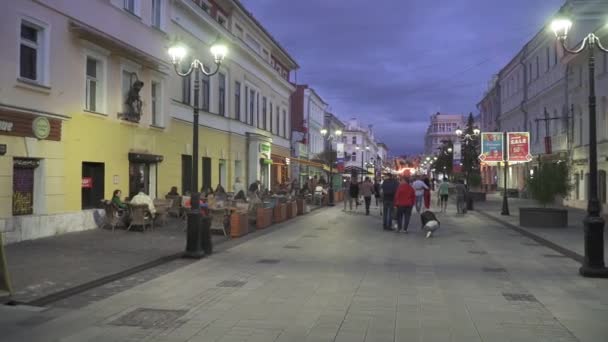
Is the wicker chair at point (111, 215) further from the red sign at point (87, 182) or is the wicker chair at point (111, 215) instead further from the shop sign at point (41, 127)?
the shop sign at point (41, 127)

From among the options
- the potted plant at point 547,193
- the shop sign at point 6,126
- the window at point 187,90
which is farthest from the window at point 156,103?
the potted plant at point 547,193

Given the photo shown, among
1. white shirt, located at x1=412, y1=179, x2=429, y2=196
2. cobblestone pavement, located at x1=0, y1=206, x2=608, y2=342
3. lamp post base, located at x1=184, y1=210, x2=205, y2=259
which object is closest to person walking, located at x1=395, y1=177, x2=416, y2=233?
cobblestone pavement, located at x1=0, y1=206, x2=608, y2=342

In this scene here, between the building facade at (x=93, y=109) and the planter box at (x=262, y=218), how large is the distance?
14.4 ft

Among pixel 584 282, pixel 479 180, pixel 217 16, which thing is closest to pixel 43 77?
pixel 584 282

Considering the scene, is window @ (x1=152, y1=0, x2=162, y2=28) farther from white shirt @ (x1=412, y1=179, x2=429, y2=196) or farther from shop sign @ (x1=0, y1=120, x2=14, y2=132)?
white shirt @ (x1=412, y1=179, x2=429, y2=196)

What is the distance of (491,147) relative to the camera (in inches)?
1340

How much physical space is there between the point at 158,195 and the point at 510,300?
16.0 meters

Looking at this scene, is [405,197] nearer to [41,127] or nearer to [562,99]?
[41,127]

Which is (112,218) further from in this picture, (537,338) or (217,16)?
(217,16)

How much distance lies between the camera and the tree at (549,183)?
20.2 m

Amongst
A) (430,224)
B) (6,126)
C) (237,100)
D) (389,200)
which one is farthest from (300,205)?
(6,126)

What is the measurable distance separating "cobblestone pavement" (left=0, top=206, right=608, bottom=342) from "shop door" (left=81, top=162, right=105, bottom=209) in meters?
6.06

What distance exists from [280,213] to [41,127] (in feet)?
32.9

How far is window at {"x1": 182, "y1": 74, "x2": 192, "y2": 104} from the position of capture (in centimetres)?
2519
